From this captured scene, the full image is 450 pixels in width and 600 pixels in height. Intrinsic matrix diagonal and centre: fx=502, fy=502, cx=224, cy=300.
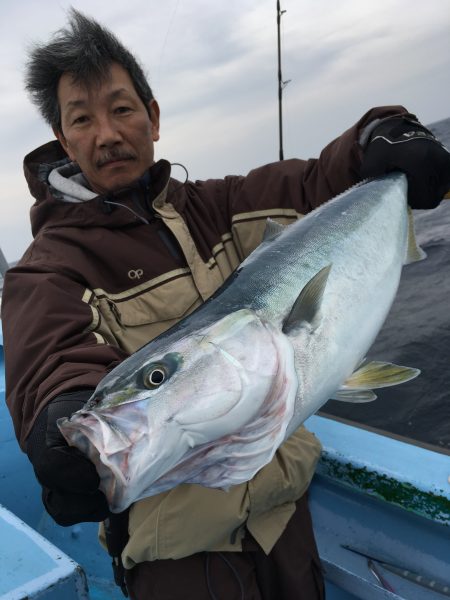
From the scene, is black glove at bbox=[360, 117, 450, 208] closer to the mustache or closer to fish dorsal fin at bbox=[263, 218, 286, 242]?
fish dorsal fin at bbox=[263, 218, 286, 242]

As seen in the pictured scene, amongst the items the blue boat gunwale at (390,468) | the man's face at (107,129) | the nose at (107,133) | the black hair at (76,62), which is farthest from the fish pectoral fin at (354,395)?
the black hair at (76,62)

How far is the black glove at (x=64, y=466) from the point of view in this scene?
154 cm

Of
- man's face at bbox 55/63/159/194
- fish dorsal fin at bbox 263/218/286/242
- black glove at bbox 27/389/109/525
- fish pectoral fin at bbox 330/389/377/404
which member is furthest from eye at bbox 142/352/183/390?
man's face at bbox 55/63/159/194

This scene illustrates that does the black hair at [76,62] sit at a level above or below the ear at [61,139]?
above

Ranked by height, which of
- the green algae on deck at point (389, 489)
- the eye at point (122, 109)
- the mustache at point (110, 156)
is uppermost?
the eye at point (122, 109)

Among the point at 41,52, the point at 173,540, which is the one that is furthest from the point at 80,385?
the point at 41,52

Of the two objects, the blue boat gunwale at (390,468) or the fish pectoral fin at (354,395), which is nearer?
the fish pectoral fin at (354,395)

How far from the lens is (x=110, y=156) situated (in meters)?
2.58

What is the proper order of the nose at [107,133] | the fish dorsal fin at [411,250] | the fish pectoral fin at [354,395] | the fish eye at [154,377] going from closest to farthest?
the fish eye at [154,377] < the fish pectoral fin at [354,395] < the nose at [107,133] < the fish dorsal fin at [411,250]

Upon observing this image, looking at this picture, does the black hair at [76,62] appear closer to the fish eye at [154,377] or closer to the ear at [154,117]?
the ear at [154,117]

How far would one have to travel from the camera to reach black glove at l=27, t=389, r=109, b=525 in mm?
1537

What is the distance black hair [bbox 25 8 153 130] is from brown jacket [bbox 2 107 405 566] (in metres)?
0.30

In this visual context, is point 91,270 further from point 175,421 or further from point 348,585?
point 348,585

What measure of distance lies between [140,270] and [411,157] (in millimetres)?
1472
